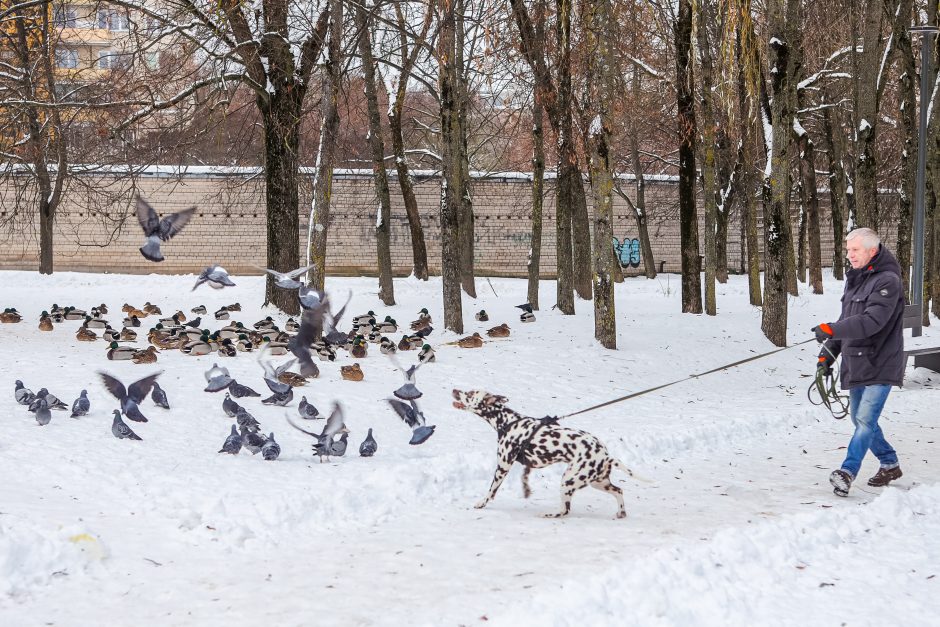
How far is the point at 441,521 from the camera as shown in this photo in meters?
6.41

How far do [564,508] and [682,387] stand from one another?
293 inches

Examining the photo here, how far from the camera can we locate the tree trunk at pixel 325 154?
1443cm

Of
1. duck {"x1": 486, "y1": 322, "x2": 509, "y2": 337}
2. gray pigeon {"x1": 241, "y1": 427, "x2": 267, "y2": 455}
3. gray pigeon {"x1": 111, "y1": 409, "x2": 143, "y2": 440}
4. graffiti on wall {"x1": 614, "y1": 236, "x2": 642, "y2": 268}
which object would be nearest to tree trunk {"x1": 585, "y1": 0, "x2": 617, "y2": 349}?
duck {"x1": 486, "y1": 322, "x2": 509, "y2": 337}

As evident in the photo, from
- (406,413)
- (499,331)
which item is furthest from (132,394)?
(499,331)

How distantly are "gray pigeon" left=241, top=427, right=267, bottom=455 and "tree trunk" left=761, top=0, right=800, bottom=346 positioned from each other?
1089cm

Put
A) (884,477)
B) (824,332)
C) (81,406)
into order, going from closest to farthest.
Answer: (824,332) < (884,477) < (81,406)

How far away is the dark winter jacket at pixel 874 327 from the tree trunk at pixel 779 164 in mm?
8865

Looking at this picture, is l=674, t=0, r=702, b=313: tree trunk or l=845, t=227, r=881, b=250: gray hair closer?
l=845, t=227, r=881, b=250: gray hair

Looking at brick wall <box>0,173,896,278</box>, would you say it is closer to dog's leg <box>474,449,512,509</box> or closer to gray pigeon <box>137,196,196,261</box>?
gray pigeon <box>137,196,196,261</box>

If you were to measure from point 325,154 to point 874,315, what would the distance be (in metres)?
10.7

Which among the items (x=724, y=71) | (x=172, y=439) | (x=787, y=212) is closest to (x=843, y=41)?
(x=787, y=212)

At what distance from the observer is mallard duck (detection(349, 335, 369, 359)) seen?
13.3 metres

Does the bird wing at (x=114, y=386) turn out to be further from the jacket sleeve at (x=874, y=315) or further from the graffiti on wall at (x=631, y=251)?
the graffiti on wall at (x=631, y=251)

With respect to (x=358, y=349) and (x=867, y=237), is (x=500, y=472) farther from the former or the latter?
(x=358, y=349)
